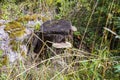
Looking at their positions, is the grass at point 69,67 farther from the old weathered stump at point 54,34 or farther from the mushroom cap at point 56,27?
the mushroom cap at point 56,27

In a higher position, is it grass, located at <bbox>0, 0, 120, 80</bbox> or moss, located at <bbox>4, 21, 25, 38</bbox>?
moss, located at <bbox>4, 21, 25, 38</bbox>

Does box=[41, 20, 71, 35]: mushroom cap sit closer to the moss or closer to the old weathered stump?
the old weathered stump

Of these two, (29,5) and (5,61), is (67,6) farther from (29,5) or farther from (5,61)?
(5,61)

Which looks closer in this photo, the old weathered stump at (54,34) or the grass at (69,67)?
the grass at (69,67)

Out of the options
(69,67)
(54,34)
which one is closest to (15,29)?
(54,34)

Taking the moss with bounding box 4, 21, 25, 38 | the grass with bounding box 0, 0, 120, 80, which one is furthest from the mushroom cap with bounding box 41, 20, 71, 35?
the grass with bounding box 0, 0, 120, 80

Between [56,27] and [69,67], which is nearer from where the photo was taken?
[69,67]

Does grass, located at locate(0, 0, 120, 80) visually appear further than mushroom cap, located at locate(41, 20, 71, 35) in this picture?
No

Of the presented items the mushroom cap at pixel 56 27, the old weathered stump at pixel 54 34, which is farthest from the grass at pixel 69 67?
the mushroom cap at pixel 56 27

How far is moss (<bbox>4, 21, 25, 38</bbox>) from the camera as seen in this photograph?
322 cm

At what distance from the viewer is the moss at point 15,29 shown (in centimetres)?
322

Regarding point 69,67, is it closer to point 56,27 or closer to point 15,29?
point 56,27

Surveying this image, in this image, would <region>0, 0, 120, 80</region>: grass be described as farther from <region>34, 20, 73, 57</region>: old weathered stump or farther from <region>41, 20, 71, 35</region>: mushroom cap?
<region>41, 20, 71, 35</region>: mushroom cap

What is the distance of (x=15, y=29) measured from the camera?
334 centimetres
